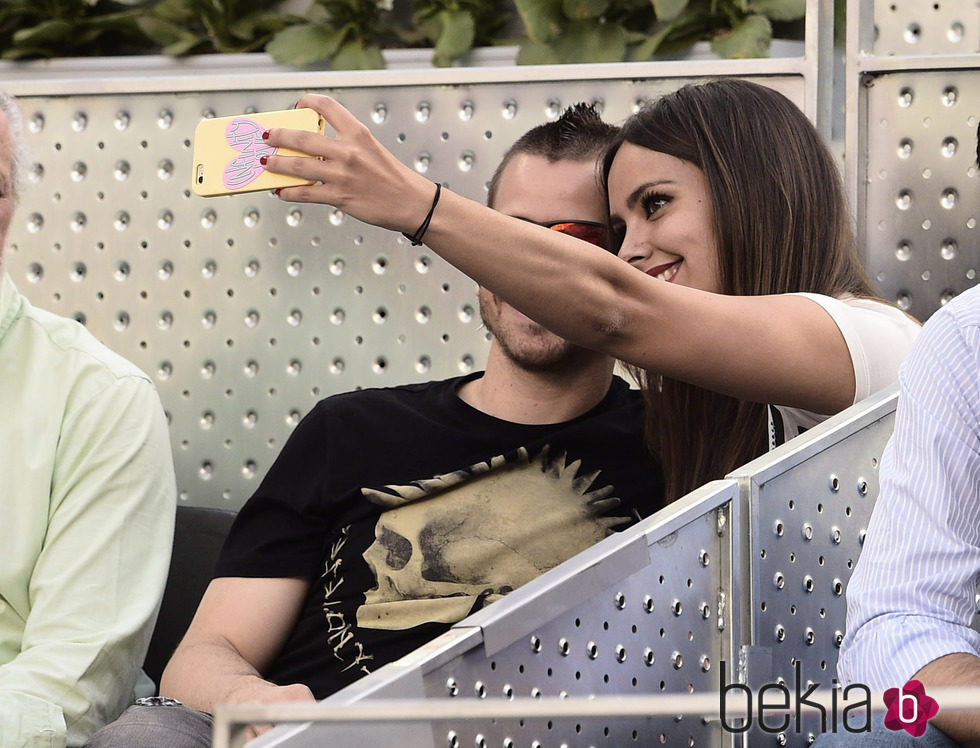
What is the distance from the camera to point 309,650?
1.54m

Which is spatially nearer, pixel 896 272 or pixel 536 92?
pixel 896 272

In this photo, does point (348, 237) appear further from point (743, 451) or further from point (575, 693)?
point (575, 693)

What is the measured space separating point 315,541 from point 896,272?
92 cm

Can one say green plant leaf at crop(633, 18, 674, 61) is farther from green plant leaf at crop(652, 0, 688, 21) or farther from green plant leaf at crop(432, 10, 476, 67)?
green plant leaf at crop(432, 10, 476, 67)

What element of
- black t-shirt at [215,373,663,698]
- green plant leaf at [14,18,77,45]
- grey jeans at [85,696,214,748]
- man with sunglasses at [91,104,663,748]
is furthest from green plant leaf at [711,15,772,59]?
grey jeans at [85,696,214,748]

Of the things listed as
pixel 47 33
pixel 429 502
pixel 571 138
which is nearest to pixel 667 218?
pixel 571 138

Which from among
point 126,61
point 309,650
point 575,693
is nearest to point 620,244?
point 309,650

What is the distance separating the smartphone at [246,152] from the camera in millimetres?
1052

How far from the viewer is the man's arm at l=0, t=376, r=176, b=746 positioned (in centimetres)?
140

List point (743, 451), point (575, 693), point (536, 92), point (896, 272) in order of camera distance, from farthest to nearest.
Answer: point (536, 92) < point (896, 272) < point (743, 451) < point (575, 693)

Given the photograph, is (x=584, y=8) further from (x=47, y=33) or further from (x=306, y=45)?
(x=47, y=33)

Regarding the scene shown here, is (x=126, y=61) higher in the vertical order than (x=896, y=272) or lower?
higher

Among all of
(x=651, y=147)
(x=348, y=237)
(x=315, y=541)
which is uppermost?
(x=651, y=147)

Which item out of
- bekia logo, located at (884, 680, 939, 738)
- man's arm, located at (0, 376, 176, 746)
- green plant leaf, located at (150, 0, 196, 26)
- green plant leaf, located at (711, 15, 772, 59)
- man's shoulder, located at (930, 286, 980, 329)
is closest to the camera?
bekia logo, located at (884, 680, 939, 738)
